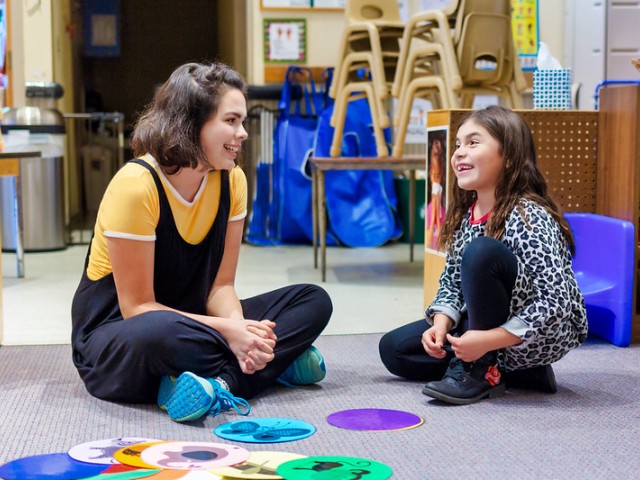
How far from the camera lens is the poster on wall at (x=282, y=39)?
17.7ft

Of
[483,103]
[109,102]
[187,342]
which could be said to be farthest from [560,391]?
[109,102]

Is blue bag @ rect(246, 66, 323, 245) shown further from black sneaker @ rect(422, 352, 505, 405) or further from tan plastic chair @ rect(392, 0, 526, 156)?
black sneaker @ rect(422, 352, 505, 405)

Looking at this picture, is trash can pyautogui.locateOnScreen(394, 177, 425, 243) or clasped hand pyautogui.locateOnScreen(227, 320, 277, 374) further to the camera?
trash can pyautogui.locateOnScreen(394, 177, 425, 243)

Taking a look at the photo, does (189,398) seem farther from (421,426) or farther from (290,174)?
(290,174)

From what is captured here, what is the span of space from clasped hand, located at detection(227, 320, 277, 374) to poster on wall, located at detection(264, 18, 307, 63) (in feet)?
11.9

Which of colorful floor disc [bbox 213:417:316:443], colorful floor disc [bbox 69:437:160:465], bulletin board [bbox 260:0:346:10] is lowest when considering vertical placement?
colorful floor disc [bbox 213:417:316:443]

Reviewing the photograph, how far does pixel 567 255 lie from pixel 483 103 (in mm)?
3657

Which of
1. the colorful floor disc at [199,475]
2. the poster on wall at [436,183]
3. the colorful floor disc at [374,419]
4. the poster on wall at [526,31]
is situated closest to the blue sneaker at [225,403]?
the colorful floor disc at [374,419]

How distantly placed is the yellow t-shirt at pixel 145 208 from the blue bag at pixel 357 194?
307cm

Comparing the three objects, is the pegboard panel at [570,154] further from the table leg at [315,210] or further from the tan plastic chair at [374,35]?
the table leg at [315,210]

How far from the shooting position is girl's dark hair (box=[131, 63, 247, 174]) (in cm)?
201

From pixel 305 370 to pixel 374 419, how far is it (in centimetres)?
33

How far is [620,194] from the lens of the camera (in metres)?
2.85

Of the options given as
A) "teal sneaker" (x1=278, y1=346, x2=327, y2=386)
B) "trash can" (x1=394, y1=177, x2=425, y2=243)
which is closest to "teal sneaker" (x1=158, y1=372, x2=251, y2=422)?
"teal sneaker" (x1=278, y1=346, x2=327, y2=386)
